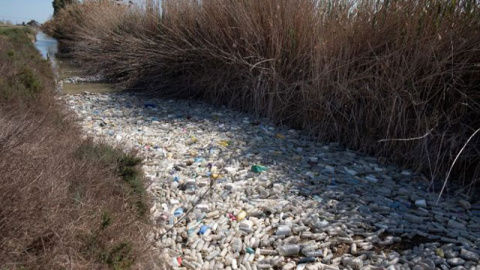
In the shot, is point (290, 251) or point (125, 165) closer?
point (290, 251)

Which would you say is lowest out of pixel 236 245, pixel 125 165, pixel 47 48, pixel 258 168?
pixel 236 245

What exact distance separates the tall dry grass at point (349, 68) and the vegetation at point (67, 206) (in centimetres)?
231

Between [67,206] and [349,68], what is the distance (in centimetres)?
373

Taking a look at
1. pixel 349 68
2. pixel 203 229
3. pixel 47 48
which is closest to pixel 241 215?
pixel 203 229

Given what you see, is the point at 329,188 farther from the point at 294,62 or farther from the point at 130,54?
the point at 130,54

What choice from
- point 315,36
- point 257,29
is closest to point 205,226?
point 315,36

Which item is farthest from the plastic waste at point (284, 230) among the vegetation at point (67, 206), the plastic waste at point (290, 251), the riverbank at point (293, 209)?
the vegetation at point (67, 206)

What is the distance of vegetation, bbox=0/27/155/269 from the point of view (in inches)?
73.2

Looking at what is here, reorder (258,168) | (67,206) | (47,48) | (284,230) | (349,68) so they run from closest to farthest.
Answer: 1. (67,206)
2. (284,230)
3. (258,168)
4. (349,68)
5. (47,48)

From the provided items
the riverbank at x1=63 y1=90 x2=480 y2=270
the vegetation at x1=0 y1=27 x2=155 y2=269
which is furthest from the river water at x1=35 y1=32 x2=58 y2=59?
the vegetation at x1=0 y1=27 x2=155 y2=269

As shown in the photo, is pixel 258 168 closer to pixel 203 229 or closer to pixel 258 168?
pixel 258 168

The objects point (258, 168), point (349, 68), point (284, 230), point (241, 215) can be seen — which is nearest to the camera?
point (284, 230)

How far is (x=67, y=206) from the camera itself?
2.13 m

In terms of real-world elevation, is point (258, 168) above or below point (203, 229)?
above
